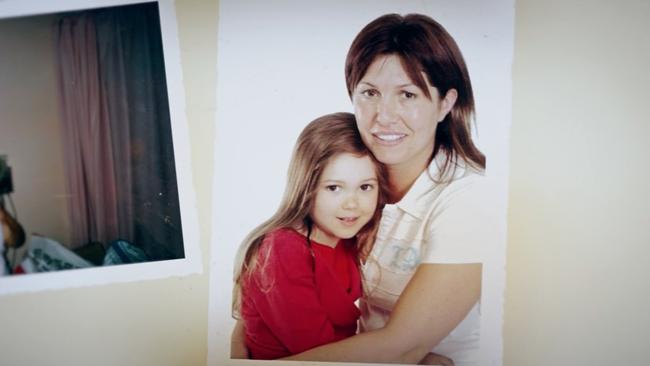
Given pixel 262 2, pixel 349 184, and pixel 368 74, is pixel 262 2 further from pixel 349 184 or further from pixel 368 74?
pixel 349 184

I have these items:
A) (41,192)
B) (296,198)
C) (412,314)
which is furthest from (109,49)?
(412,314)

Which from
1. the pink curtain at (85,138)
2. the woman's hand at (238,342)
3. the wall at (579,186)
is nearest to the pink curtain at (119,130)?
the pink curtain at (85,138)

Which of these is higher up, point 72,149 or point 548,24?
point 548,24

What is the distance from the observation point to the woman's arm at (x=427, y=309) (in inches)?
56.4

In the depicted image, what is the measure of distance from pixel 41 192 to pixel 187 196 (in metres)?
0.38

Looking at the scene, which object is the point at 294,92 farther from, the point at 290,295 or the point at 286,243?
the point at 290,295

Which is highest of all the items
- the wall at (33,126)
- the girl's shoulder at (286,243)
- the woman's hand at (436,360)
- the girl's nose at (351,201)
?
the wall at (33,126)

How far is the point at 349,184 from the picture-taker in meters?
1.45

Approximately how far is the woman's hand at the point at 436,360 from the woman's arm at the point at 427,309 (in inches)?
0.6

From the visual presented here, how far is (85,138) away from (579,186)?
128 cm

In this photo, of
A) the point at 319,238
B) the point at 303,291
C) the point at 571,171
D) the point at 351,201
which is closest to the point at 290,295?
the point at 303,291

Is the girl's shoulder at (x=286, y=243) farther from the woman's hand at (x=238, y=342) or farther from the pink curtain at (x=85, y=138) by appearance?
the pink curtain at (x=85, y=138)

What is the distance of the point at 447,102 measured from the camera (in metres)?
1.43

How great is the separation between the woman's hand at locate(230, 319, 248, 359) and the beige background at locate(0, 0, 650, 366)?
0.92ft
